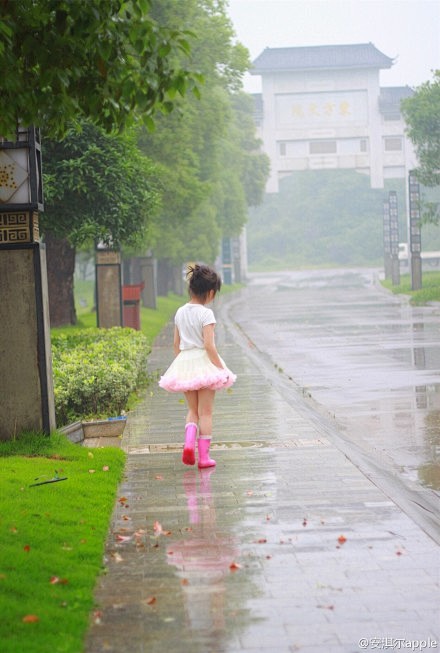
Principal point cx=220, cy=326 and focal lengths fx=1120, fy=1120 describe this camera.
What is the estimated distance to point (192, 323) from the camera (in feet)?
30.7

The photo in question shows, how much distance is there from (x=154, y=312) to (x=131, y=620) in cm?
3311

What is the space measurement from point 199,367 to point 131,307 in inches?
721

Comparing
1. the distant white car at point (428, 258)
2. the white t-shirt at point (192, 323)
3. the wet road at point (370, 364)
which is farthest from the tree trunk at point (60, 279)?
the distant white car at point (428, 258)

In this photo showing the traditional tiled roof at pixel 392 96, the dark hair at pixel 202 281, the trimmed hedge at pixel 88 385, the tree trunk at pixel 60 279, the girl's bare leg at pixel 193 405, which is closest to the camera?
the dark hair at pixel 202 281

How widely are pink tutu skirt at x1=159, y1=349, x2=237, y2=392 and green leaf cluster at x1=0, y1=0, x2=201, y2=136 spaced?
2.73m

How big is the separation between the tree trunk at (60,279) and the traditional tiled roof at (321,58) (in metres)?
40.7

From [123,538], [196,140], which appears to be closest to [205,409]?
[123,538]

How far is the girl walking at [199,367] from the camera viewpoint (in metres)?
9.23

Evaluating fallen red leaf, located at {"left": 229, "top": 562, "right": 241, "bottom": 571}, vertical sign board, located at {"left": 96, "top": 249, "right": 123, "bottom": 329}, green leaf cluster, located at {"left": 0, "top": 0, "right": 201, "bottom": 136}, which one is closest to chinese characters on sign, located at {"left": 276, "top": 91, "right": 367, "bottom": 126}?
vertical sign board, located at {"left": 96, "top": 249, "right": 123, "bottom": 329}

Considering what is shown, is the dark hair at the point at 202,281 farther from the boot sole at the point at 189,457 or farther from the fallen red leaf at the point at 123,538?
the fallen red leaf at the point at 123,538

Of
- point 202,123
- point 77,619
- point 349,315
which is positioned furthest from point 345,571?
point 202,123

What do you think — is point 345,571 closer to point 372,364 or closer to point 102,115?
point 102,115

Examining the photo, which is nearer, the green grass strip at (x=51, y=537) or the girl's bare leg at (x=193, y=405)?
the green grass strip at (x=51, y=537)

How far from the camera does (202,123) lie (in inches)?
1425
